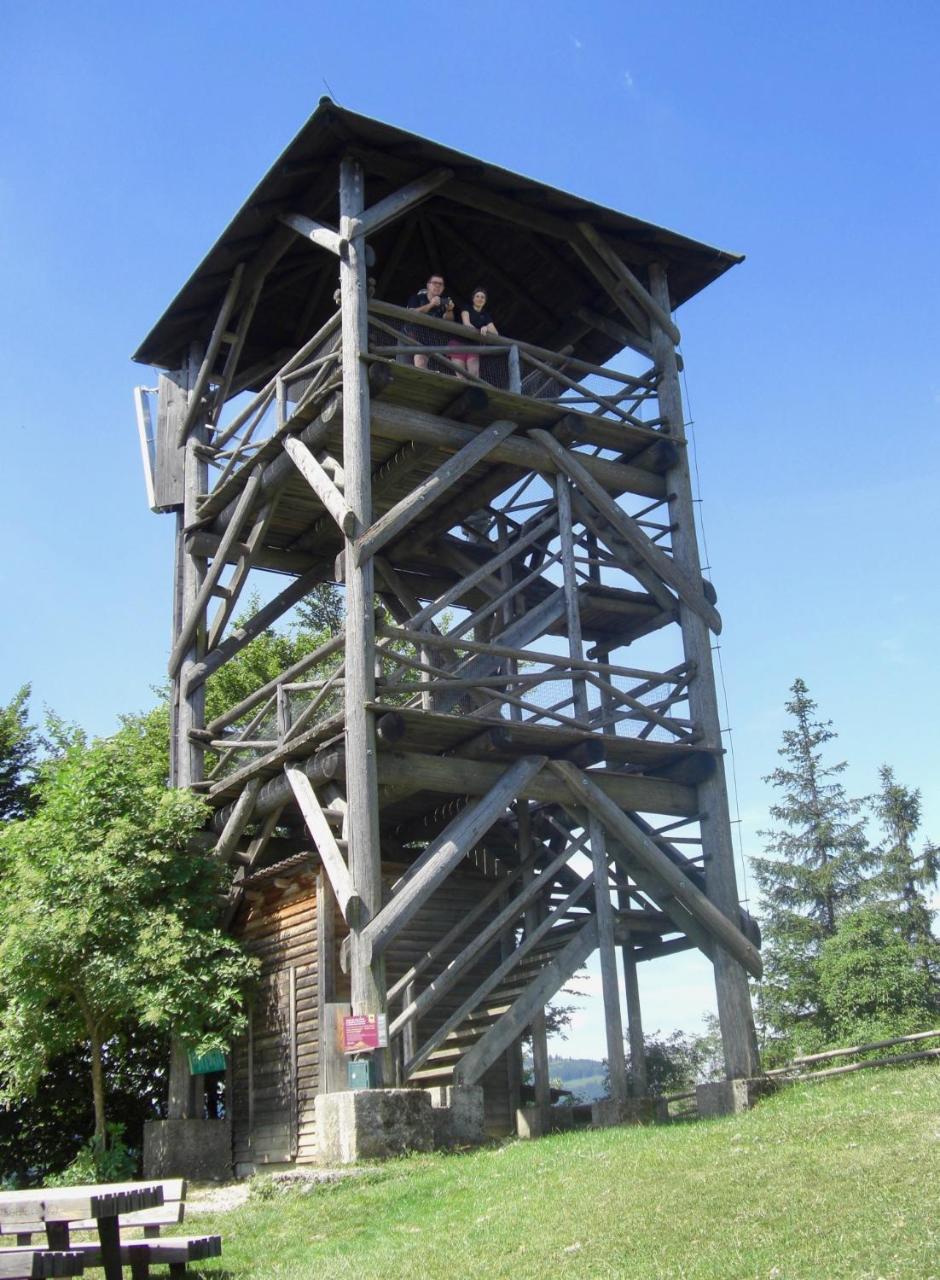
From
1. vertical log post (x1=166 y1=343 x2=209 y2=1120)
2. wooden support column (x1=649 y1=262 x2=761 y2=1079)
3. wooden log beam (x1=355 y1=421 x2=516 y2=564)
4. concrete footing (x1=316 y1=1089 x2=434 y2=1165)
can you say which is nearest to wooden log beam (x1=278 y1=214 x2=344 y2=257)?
wooden log beam (x1=355 y1=421 x2=516 y2=564)

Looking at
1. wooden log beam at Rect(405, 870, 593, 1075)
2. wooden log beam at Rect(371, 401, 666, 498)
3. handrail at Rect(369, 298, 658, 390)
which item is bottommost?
wooden log beam at Rect(405, 870, 593, 1075)

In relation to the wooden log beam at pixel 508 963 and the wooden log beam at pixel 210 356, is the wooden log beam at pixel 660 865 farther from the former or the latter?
the wooden log beam at pixel 210 356

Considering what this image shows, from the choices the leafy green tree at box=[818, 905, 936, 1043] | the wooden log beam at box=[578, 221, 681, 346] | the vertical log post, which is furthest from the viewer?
the leafy green tree at box=[818, 905, 936, 1043]

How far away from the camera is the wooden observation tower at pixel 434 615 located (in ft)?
53.9

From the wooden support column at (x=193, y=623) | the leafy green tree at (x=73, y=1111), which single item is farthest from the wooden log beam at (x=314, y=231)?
the leafy green tree at (x=73, y=1111)

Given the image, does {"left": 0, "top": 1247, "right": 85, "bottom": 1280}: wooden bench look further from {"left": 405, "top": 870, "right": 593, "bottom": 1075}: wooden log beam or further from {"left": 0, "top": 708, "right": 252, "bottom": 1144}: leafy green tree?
{"left": 0, "top": 708, "right": 252, "bottom": 1144}: leafy green tree

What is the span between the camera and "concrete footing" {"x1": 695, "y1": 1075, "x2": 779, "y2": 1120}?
16172 millimetres

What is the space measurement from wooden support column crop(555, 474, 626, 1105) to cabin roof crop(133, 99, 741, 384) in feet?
13.0

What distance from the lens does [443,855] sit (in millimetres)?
15664

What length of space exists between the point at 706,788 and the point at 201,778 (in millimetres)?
7059

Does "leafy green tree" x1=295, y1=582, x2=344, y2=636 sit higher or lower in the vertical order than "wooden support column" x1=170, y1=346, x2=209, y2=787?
higher

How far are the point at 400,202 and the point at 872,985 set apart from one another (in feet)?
56.4

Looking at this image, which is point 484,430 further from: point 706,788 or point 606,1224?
point 606,1224

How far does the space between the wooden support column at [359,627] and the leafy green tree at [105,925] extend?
3.17m
